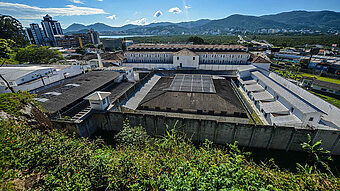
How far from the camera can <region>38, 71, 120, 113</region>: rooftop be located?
533 inches

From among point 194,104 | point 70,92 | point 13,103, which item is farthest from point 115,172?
point 70,92

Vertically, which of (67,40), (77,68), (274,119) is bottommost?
(274,119)

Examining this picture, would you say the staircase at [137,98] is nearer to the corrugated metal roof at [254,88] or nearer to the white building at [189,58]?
the white building at [189,58]

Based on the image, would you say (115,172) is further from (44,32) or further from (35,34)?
(44,32)

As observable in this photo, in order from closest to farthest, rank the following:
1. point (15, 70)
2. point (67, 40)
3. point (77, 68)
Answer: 1. point (15, 70)
2. point (77, 68)
3. point (67, 40)

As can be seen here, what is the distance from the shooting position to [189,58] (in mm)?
39406

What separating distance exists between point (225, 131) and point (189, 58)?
3006cm

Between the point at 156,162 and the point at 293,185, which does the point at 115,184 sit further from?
the point at 293,185

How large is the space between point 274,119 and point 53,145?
2181cm

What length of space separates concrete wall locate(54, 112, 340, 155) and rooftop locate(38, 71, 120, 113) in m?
2.35

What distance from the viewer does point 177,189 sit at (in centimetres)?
423

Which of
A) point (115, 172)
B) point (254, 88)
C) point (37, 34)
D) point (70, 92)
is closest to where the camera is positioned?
point (115, 172)

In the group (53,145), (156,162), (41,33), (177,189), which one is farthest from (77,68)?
(41,33)

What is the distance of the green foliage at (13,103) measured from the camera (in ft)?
28.2
